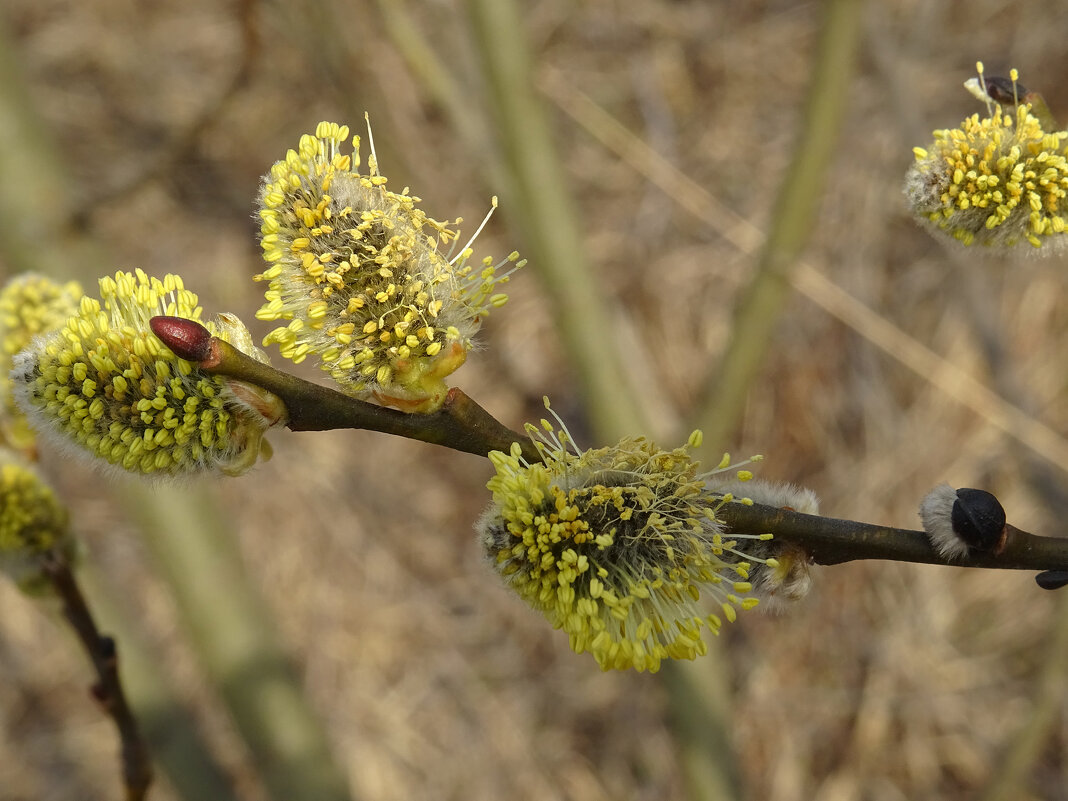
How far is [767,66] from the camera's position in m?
3.50

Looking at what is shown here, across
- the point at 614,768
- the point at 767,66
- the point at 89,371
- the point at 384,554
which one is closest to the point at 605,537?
the point at 89,371

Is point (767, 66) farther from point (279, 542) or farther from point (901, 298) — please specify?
point (279, 542)

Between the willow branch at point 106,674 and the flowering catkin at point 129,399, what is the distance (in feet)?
1.37

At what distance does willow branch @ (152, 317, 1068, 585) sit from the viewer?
2.57ft

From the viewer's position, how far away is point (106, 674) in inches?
43.6

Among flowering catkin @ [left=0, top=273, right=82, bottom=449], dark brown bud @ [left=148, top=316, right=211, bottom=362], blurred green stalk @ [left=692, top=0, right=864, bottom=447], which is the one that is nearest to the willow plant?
dark brown bud @ [left=148, top=316, right=211, bottom=362]

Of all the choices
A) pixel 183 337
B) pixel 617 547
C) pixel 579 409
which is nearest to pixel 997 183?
pixel 617 547

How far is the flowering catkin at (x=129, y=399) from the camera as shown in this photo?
2.46 ft

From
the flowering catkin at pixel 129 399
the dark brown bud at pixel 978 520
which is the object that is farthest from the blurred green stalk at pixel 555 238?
the flowering catkin at pixel 129 399

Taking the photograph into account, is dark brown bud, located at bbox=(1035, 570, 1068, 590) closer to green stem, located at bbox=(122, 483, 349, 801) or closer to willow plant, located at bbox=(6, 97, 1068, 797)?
willow plant, located at bbox=(6, 97, 1068, 797)

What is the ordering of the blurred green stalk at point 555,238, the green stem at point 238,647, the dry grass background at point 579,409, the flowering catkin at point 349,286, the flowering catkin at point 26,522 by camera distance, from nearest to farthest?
1. the flowering catkin at point 349,286
2. the flowering catkin at point 26,522
3. the green stem at point 238,647
4. the blurred green stalk at point 555,238
5. the dry grass background at point 579,409

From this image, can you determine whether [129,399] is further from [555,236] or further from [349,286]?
[555,236]

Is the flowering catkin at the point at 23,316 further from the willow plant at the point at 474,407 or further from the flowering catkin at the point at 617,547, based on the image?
the flowering catkin at the point at 617,547

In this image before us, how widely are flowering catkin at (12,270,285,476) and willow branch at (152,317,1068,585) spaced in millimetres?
24
